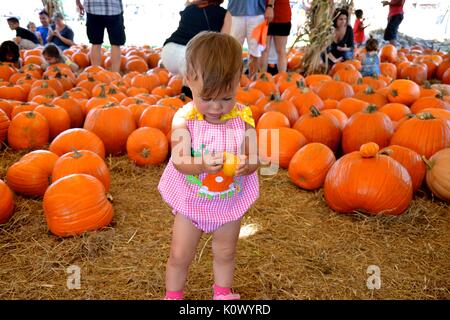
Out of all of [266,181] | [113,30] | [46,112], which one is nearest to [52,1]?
[113,30]

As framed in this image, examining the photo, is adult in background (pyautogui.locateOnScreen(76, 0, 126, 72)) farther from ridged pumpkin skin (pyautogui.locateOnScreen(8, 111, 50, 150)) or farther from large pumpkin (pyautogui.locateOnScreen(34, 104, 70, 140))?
ridged pumpkin skin (pyautogui.locateOnScreen(8, 111, 50, 150))

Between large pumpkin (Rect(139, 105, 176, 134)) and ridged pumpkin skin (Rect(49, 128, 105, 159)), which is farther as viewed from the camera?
large pumpkin (Rect(139, 105, 176, 134))

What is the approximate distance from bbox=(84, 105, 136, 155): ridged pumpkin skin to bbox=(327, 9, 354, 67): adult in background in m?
4.57

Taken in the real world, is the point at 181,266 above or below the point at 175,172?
below

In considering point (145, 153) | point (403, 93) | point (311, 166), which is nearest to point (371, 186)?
point (311, 166)

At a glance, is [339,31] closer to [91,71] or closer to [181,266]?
[91,71]

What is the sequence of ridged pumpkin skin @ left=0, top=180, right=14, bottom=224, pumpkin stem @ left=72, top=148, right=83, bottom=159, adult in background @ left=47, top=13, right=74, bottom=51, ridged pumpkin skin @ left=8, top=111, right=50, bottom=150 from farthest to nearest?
adult in background @ left=47, top=13, right=74, bottom=51
ridged pumpkin skin @ left=8, top=111, right=50, bottom=150
pumpkin stem @ left=72, top=148, right=83, bottom=159
ridged pumpkin skin @ left=0, top=180, right=14, bottom=224

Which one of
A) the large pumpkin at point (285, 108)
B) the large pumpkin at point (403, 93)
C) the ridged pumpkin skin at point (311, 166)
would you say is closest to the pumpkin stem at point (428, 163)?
the ridged pumpkin skin at point (311, 166)

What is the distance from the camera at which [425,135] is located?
2.97 meters

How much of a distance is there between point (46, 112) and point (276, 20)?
4151 millimetres

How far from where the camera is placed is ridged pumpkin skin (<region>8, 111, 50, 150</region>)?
132 inches

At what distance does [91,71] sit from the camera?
578 centimetres

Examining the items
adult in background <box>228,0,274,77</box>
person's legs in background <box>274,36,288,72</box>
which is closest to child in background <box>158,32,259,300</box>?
adult in background <box>228,0,274,77</box>

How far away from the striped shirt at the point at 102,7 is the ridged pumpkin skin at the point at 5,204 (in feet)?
14.1
